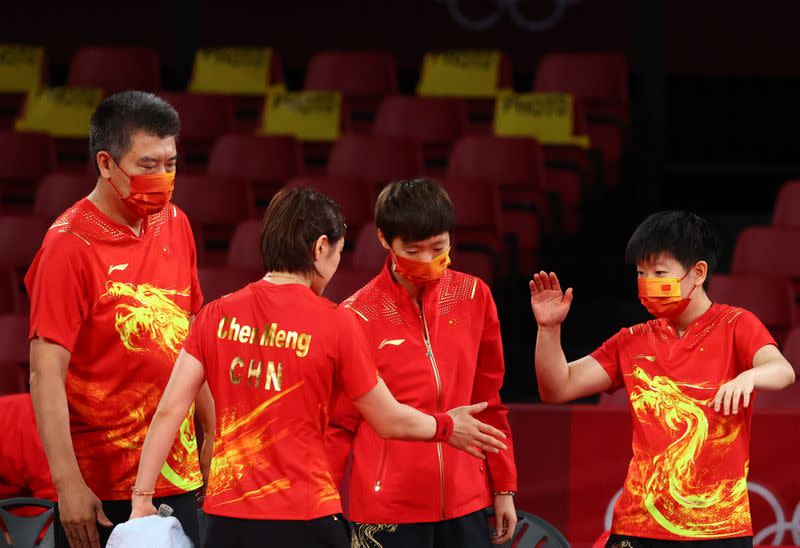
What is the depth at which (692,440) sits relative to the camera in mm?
3393

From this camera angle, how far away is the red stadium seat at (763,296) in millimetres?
6102

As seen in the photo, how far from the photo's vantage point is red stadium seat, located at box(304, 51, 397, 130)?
360 inches

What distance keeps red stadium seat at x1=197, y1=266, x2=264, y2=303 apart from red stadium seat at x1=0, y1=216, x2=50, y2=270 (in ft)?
3.51

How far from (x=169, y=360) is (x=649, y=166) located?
669 cm

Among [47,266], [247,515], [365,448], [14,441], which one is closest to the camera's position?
→ [247,515]

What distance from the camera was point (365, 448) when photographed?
338 cm

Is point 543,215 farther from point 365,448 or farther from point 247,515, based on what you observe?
point 247,515

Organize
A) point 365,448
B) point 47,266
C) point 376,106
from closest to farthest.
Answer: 1. point 47,266
2. point 365,448
3. point 376,106

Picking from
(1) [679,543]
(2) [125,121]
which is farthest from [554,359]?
(2) [125,121]

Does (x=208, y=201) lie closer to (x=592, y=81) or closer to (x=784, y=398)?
(x=592, y=81)

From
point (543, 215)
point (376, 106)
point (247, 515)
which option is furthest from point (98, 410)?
point (376, 106)

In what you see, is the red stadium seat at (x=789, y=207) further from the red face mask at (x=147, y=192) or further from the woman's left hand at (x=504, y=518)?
the red face mask at (x=147, y=192)

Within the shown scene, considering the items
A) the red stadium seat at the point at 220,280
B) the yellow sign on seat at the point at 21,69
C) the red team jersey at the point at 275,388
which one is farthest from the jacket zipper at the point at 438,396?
the yellow sign on seat at the point at 21,69

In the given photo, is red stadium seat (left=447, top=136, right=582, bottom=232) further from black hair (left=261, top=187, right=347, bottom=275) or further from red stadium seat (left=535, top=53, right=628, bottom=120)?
black hair (left=261, top=187, right=347, bottom=275)
